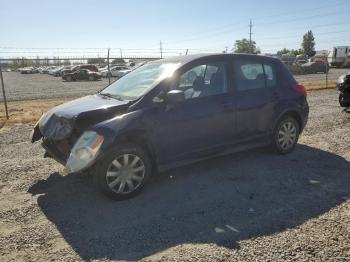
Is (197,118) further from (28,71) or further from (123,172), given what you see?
(28,71)

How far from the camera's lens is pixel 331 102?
484 inches

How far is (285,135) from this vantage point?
20.8 ft

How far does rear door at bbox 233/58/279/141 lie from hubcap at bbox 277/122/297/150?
30cm

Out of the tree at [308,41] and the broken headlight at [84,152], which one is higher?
the tree at [308,41]

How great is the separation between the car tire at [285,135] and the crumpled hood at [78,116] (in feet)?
9.09

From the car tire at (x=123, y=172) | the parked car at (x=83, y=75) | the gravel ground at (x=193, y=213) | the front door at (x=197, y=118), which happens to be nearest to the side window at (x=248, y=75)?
the front door at (x=197, y=118)

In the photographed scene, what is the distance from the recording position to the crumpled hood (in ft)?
15.3

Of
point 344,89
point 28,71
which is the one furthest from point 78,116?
point 28,71

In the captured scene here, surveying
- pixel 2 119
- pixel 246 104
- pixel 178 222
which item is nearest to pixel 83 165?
pixel 178 222

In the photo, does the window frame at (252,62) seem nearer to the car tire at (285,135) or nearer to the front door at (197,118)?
the front door at (197,118)

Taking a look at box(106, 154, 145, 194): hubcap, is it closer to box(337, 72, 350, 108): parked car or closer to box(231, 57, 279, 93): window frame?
box(231, 57, 279, 93): window frame

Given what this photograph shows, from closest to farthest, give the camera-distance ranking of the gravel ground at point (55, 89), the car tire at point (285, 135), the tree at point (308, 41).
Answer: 1. the car tire at point (285, 135)
2. the gravel ground at point (55, 89)
3. the tree at point (308, 41)

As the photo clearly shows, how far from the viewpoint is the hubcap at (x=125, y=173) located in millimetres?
4480

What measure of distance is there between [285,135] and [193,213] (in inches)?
112
